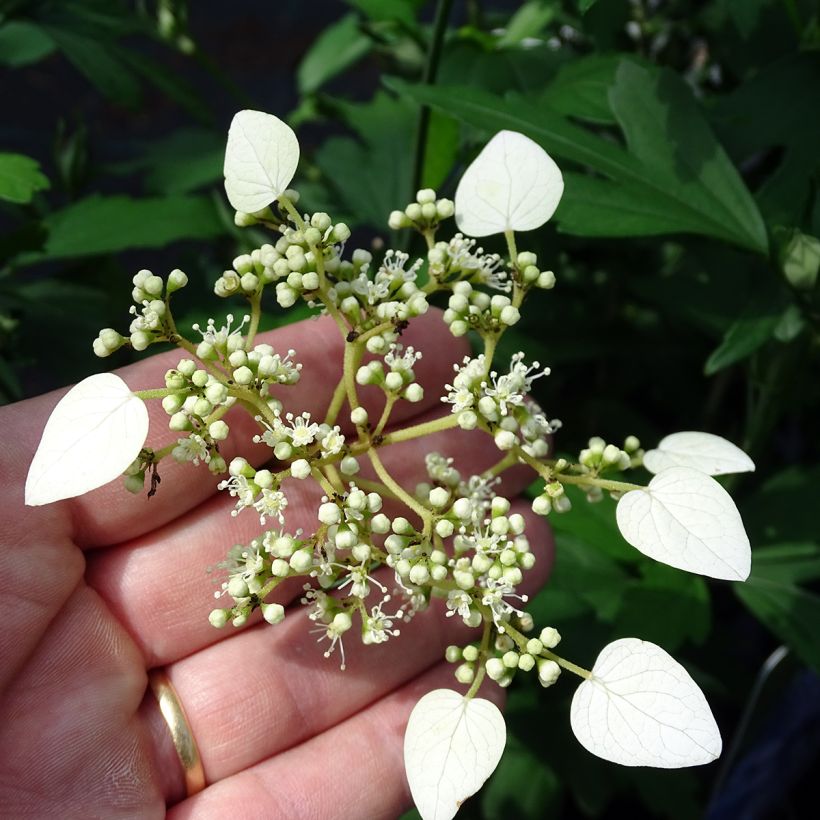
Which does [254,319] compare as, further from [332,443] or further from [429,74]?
[429,74]

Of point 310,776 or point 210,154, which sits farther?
point 210,154

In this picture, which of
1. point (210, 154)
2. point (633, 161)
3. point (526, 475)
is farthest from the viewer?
point (210, 154)

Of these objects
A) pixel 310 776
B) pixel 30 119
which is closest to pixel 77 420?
pixel 310 776

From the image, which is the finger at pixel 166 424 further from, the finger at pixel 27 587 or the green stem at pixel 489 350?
the green stem at pixel 489 350

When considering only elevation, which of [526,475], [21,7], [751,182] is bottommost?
[526,475]

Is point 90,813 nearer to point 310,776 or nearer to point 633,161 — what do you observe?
point 310,776

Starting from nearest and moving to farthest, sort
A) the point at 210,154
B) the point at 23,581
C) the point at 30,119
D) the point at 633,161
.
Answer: the point at 23,581, the point at 633,161, the point at 210,154, the point at 30,119

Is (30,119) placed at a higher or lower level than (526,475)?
lower
